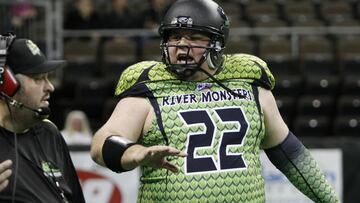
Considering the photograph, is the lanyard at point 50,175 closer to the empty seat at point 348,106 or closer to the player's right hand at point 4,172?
the player's right hand at point 4,172

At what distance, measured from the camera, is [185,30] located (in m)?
4.13

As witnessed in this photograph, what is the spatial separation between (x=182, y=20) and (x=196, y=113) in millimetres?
388

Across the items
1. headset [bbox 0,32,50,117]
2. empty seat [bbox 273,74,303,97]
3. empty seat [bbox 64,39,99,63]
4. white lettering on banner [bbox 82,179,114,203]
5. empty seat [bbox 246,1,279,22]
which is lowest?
white lettering on banner [bbox 82,179,114,203]

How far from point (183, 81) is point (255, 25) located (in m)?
9.56

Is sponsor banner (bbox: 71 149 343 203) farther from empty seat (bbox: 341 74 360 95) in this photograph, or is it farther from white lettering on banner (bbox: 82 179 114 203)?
empty seat (bbox: 341 74 360 95)

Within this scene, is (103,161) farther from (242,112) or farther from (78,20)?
(78,20)

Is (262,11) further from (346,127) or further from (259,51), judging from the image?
(346,127)

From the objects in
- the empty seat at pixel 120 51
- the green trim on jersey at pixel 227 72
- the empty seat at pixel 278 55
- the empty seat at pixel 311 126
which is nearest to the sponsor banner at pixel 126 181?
the empty seat at pixel 311 126

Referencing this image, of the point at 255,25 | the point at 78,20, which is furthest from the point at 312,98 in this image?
the point at 78,20

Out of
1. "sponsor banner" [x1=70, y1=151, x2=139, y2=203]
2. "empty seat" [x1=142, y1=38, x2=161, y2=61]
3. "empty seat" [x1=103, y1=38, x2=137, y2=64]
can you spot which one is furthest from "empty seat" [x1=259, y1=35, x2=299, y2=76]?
"sponsor banner" [x1=70, y1=151, x2=139, y2=203]

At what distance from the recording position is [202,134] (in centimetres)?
→ 406

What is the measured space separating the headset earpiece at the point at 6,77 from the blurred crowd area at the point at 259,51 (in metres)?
7.75

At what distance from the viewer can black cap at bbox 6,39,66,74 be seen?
165 inches

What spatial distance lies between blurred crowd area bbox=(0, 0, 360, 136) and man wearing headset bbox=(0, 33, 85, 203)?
7561mm
